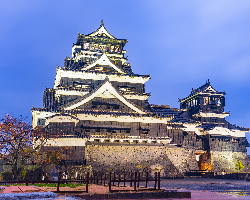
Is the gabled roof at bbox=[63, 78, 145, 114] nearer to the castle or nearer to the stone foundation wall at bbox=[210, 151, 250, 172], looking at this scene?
the castle

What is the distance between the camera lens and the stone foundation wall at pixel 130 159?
102ft

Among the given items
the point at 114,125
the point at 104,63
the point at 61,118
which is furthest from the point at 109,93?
the point at 104,63

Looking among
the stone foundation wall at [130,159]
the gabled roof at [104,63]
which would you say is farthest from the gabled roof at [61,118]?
the gabled roof at [104,63]

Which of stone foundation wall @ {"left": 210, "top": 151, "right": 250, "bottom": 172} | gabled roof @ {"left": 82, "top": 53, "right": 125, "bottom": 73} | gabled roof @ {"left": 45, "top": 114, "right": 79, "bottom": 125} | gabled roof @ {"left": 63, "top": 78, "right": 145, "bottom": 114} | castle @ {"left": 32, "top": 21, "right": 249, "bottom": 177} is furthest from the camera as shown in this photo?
stone foundation wall @ {"left": 210, "top": 151, "right": 250, "bottom": 172}

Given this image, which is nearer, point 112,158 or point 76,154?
point 76,154

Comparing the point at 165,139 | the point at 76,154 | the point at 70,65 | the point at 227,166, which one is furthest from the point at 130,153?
the point at 227,166

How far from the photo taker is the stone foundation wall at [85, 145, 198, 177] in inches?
1218

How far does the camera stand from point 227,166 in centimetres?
4572

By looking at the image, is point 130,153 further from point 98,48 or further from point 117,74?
point 98,48

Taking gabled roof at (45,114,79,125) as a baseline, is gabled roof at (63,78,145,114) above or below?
above

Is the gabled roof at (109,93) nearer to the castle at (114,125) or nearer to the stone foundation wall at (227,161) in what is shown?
the castle at (114,125)

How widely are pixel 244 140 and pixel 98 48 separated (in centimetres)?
2958

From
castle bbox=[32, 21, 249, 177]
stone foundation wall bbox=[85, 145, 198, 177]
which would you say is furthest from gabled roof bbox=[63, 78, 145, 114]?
stone foundation wall bbox=[85, 145, 198, 177]

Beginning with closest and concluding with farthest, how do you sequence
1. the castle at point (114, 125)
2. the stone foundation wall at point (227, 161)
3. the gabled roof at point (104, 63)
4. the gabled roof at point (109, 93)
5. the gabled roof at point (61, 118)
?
1. the gabled roof at point (61, 118)
2. the castle at point (114, 125)
3. the gabled roof at point (109, 93)
4. the gabled roof at point (104, 63)
5. the stone foundation wall at point (227, 161)
